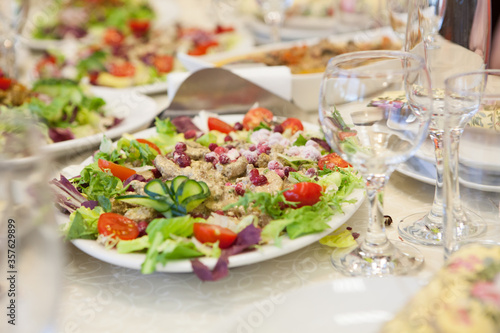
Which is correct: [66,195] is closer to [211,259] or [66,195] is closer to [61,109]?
[211,259]

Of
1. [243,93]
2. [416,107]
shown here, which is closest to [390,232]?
[416,107]

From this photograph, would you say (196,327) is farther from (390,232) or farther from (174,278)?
(390,232)

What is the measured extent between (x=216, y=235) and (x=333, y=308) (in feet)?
0.86

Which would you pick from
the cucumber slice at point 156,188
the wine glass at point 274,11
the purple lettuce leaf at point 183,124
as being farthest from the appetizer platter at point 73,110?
the wine glass at point 274,11

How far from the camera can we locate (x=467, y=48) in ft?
3.44

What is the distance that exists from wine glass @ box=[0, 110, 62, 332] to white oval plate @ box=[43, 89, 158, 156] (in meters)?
0.83

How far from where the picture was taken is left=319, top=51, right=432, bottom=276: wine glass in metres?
0.85

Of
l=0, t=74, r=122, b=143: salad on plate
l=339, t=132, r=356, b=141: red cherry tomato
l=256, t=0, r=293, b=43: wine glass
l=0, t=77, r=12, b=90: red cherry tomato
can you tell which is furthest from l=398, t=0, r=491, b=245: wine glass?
l=256, t=0, r=293, b=43: wine glass

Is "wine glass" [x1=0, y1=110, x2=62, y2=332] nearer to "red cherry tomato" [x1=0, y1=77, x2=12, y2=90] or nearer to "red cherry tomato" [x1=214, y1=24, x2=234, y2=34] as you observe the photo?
"red cherry tomato" [x1=0, y1=77, x2=12, y2=90]

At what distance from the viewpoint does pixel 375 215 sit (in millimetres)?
934

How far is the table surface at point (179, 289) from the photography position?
0.87 metres

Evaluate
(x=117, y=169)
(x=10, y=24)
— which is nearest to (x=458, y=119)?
(x=117, y=169)

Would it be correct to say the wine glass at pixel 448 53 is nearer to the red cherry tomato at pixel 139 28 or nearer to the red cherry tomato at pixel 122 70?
the red cherry tomato at pixel 122 70

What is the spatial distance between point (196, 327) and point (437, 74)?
653 mm
